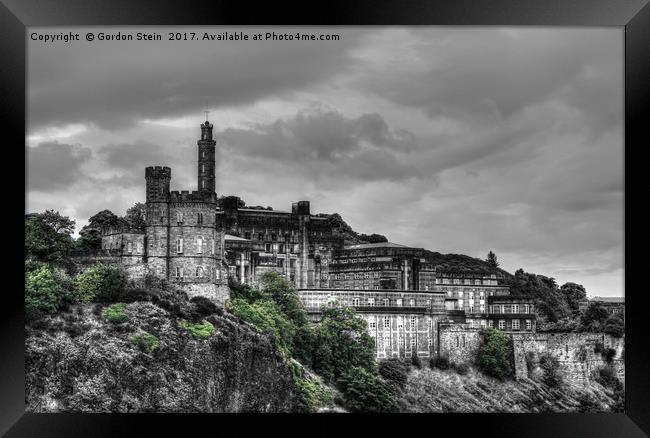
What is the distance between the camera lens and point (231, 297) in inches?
985

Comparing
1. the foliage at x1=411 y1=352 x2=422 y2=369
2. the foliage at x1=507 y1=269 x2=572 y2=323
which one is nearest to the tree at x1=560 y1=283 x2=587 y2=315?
the foliage at x1=507 y1=269 x2=572 y2=323

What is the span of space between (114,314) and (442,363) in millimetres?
9529

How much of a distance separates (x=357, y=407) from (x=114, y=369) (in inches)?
258

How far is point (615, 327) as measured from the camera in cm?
2873

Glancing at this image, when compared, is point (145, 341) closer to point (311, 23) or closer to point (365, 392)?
point (365, 392)

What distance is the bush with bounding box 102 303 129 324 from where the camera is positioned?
21734mm

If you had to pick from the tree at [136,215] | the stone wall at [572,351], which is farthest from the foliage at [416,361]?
the tree at [136,215]

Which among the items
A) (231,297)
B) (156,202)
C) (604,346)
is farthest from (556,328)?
(156,202)

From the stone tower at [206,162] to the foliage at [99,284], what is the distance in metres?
3.19

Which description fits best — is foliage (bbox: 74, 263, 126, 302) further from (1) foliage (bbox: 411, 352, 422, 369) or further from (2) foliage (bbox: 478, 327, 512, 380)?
(2) foliage (bbox: 478, 327, 512, 380)

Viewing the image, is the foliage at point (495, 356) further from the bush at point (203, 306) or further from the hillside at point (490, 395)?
the bush at point (203, 306)

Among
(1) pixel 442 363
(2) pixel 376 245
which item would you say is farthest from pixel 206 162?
(1) pixel 442 363
